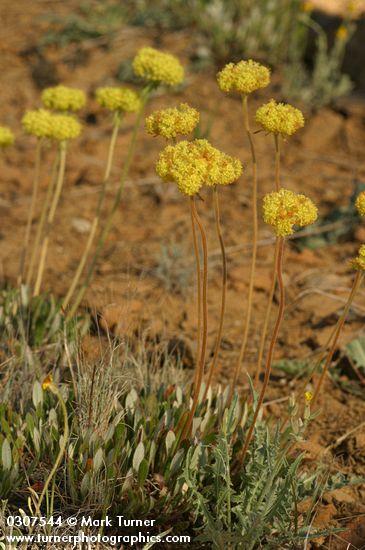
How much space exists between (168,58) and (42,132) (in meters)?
0.61

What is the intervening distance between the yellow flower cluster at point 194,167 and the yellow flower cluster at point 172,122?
97 millimetres

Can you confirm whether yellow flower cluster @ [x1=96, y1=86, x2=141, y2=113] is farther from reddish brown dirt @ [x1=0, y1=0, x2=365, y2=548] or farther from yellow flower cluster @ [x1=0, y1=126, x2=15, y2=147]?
reddish brown dirt @ [x1=0, y1=0, x2=365, y2=548]

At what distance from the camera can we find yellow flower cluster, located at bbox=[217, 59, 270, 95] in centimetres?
220

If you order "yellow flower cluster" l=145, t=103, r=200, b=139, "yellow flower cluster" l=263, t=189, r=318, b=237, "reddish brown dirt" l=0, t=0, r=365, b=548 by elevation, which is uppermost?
"yellow flower cluster" l=145, t=103, r=200, b=139

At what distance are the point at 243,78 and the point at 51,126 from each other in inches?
42.7

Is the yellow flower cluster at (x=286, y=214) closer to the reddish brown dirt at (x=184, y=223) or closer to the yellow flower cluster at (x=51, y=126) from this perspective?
the reddish brown dirt at (x=184, y=223)

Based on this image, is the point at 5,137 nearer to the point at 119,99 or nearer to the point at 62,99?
the point at 62,99

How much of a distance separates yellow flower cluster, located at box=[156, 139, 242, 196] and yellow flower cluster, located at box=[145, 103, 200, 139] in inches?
3.8

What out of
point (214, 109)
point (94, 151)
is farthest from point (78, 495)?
point (214, 109)

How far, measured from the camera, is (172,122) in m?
2.08

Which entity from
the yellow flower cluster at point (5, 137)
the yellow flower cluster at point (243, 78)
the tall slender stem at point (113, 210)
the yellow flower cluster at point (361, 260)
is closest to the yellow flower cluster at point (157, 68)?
the tall slender stem at point (113, 210)

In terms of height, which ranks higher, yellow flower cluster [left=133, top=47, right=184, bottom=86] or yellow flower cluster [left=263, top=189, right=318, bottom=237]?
yellow flower cluster [left=133, top=47, right=184, bottom=86]

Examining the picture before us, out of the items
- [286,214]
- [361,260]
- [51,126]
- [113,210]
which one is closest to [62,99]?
[51,126]

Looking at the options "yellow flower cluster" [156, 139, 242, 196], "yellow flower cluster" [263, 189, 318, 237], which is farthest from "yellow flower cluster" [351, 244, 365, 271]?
"yellow flower cluster" [156, 139, 242, 196]
